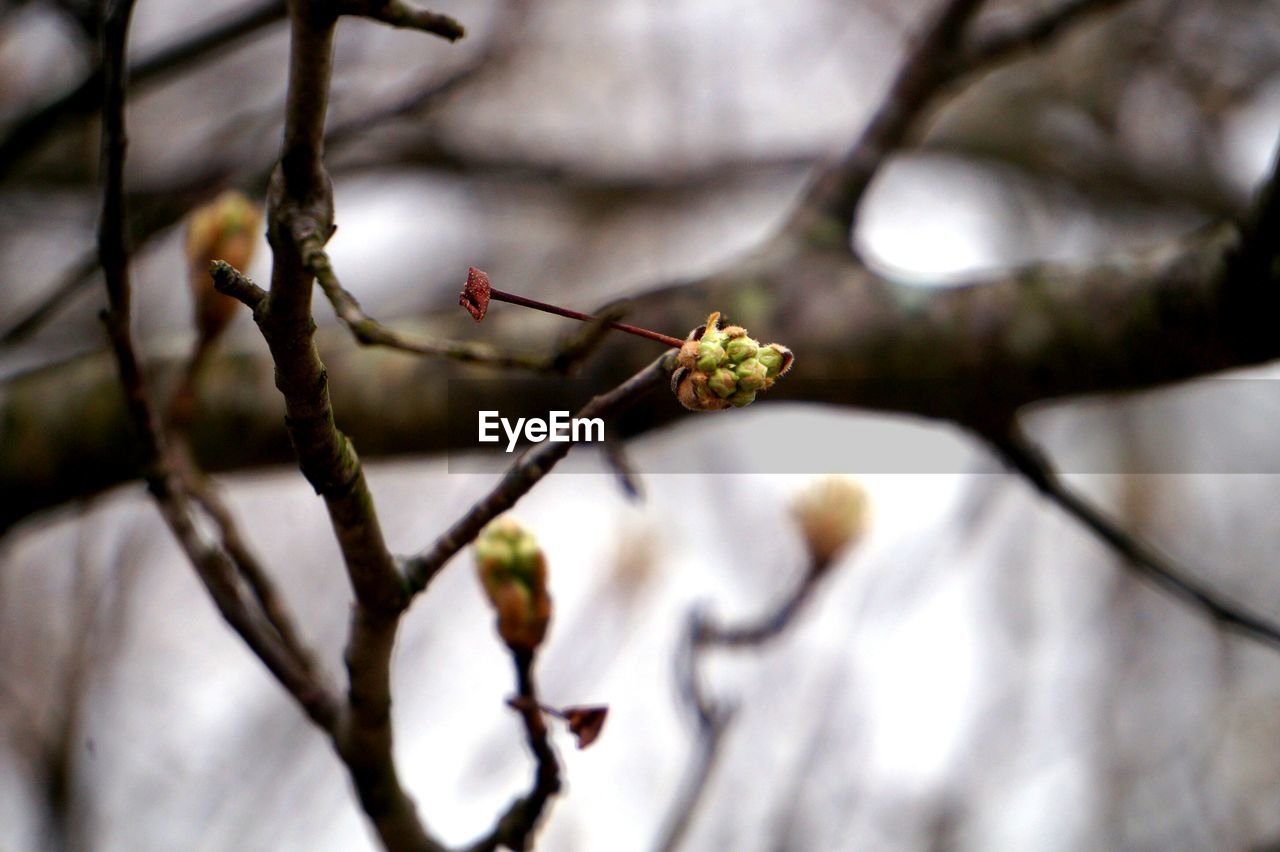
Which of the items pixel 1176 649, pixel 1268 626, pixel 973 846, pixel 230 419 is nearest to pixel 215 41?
pixel 230 419

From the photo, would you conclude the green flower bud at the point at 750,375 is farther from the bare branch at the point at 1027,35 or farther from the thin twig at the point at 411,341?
the bare branch at the point at 1027,35

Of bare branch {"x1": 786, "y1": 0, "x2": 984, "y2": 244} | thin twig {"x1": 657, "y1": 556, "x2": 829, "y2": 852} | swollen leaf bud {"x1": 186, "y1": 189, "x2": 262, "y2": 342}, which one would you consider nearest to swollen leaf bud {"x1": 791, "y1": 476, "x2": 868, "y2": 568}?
thin twig {"x1": 657, "y1": 556, "x2": 829, "y2": 852}

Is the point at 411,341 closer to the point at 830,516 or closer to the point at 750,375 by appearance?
the point at 750,375

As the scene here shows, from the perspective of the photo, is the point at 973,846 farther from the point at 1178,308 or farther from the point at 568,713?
the point at 568,713

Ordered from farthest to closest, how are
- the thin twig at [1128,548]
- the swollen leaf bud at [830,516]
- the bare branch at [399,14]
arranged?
the swollen leaf bud at [830,516] < the thin twig at [1128,548] < the bare branch at [399,14]

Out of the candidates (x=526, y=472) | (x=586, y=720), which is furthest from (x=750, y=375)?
(x=586, y=720)

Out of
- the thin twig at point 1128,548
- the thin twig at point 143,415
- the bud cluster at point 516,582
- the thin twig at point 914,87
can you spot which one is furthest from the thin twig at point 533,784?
the thin twig at point 914,87

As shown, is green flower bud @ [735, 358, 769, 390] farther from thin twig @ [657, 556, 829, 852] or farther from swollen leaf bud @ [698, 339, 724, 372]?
thin twig @ [657, 556, 829, 852]
